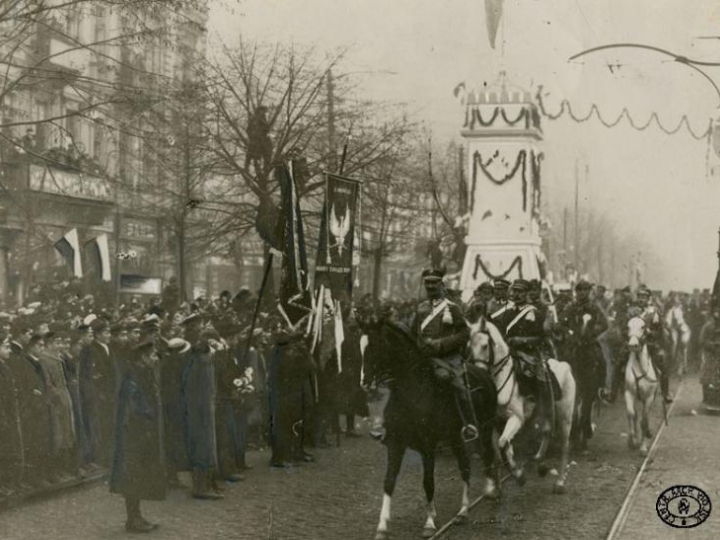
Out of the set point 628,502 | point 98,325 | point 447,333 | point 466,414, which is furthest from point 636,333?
point 98,325

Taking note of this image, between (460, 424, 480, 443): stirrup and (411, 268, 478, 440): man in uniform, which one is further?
(460, 424, 480, 443): stirrup

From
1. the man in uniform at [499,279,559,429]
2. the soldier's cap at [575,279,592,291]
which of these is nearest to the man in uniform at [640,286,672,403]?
the soldier's cap at [575,279,592,291]

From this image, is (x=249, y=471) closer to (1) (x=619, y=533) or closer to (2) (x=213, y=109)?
(1) (x=619, y=533)

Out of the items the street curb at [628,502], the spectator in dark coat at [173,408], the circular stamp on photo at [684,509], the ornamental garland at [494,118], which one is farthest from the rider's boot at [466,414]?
the ornamental garland at [494,118]

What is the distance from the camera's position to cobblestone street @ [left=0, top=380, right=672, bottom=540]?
909 cm

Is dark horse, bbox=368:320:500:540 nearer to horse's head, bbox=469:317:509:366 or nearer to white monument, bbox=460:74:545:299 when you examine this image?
horse's head, bbox=469:317:509:366

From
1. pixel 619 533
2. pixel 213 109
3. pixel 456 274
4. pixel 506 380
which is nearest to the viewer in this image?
pixel 619 533

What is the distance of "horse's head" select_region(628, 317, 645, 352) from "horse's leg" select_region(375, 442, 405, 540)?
5691 mm

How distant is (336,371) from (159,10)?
5740 millimetres

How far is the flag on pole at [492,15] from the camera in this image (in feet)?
68.6

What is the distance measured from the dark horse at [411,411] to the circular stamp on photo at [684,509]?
1756 millimetres

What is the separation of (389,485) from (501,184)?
1889 cm

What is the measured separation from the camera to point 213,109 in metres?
19.4

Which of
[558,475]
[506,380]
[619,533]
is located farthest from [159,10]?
[619,533]
